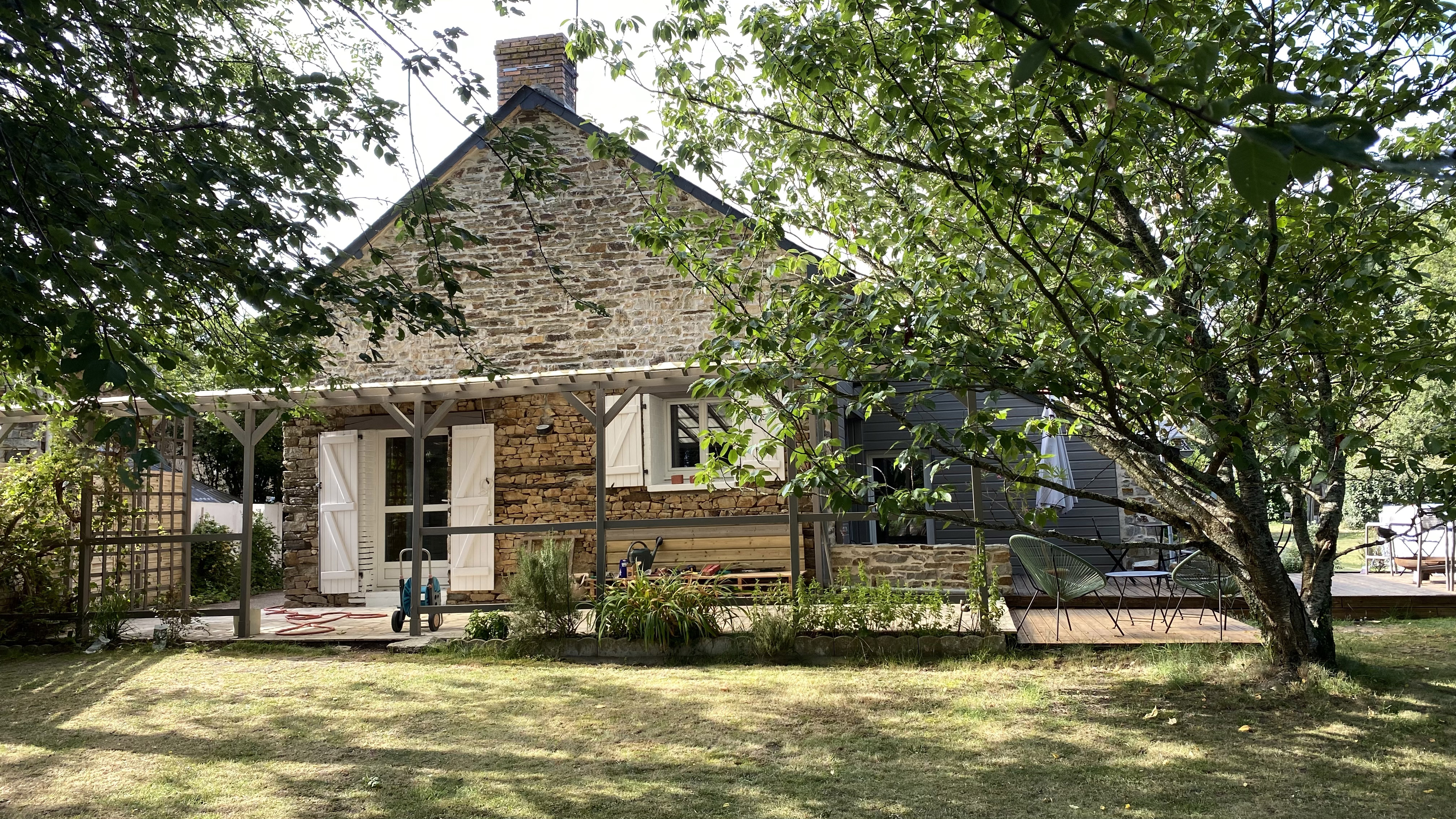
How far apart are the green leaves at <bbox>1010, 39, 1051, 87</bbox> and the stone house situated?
26.9 ft

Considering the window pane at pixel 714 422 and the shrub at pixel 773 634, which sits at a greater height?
the window pane at pixel 714 422

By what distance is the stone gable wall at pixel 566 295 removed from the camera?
1059 centimetres

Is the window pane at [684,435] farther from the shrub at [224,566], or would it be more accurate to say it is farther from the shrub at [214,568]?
the shrub at [214,568]

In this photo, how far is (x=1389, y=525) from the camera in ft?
35.9

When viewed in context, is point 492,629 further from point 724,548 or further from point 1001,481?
point 1001,481

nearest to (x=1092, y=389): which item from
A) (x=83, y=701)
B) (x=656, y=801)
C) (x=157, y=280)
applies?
(x=656, y=801)

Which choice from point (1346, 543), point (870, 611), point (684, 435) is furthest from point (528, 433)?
point (1346, 543)

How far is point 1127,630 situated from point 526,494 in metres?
6.04

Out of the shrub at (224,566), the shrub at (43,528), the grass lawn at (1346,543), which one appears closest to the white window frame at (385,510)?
the shrub at (224,566)

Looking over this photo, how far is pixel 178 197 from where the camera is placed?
3697 mm

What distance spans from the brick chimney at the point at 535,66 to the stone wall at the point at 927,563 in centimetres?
664

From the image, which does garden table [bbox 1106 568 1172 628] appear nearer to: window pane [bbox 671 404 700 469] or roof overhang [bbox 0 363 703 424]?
roof overhang [bbox 0 363 703 424]

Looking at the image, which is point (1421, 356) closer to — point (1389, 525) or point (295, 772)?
point (295, 772)

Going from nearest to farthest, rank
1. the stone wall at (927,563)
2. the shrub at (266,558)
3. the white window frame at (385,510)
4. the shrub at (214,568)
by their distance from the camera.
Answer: the stone wall at (927,563)
the white window frame at (385,510)
the shrub at (214,568)
the shrub at (266,558)
